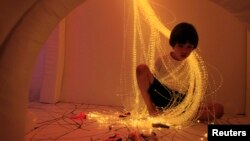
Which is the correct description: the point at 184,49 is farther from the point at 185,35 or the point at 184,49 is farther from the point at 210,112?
the point at 210,112

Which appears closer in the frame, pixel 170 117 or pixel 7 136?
pixel 7 136

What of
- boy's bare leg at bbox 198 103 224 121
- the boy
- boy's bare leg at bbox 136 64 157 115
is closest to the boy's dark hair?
the boy

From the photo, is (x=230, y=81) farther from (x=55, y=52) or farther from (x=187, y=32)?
(x=55, y=52)

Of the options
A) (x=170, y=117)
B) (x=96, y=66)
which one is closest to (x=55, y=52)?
(x=96, y=66)

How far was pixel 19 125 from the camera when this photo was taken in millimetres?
958

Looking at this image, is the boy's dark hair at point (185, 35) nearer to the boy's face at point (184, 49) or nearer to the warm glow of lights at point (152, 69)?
the boy's face at point (184, 49)

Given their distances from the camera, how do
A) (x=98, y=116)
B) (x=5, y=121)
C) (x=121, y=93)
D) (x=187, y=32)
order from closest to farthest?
(x=5, y=121)
(x=187, y=32)
(x=98, y=116)
(x=121, y=93)

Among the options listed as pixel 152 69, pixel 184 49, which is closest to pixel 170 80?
pixel 152 69

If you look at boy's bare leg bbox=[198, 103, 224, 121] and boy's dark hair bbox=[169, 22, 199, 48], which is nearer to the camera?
boy's dark hair bbox=[169, 22, 199, 48]

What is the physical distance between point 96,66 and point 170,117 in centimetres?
103

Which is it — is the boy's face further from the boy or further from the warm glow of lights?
the warm glow of lights

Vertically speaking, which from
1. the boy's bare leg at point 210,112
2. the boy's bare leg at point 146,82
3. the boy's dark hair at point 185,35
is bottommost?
the boy's bare leg at point 210,112

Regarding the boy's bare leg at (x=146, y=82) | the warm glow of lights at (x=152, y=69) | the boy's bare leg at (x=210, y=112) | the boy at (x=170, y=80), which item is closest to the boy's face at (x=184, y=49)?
the boy at (x=170, y=80)

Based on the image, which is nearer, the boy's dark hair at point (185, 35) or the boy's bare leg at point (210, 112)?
the boy's dark hair at point (185, 35)
